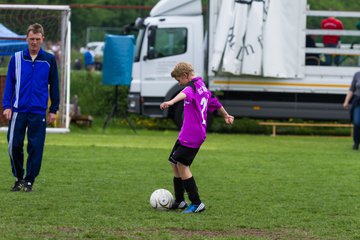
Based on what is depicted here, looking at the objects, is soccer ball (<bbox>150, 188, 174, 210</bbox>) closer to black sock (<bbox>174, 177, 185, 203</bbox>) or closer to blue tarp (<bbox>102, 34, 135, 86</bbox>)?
black sock (<bbox>174, 177, 185, 203</bbox>)

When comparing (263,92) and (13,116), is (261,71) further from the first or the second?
(13,116)

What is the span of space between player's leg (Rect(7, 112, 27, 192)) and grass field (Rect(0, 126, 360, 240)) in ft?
0.96

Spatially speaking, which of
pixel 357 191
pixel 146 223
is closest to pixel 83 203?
pixel 146 223

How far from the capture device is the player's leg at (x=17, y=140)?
1096 cm

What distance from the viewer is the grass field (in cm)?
839

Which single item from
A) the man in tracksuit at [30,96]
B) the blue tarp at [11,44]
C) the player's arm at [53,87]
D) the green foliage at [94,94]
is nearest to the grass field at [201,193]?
the man in tracksuit at [30,96]

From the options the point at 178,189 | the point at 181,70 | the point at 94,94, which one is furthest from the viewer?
the point at 94,94

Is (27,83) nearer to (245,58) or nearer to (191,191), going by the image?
(191,191)

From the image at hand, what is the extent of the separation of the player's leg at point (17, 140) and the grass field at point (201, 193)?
0.29 meters

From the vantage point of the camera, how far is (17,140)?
11.0 m

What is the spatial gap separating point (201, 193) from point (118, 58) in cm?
1304

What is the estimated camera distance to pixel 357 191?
11906 mm

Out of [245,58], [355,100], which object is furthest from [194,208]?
[245,58]

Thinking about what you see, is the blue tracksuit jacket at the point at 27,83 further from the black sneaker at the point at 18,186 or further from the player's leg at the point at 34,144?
the black sneaker at the point at 18,186
